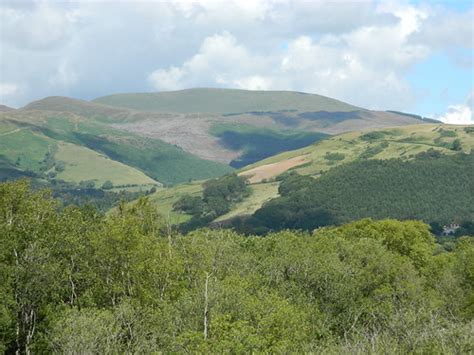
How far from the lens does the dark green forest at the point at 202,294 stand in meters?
57.8

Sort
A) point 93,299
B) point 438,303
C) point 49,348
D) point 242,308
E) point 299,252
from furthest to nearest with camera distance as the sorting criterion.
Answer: point 299,252
point 438,303
point 93,299
point 49,348
point 242,308

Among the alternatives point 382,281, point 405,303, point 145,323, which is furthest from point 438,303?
point 145,323

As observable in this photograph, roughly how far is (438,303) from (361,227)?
52535 millimetres

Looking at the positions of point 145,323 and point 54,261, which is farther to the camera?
point 54,261

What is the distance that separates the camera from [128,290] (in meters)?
76.4

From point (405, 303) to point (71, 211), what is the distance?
49099mm

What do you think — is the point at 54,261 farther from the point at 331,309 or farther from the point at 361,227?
the point at 361,227

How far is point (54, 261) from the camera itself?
72562 mm

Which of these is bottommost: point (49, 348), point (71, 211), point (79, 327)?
point (49, 348)

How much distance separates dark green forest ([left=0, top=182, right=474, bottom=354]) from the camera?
190 feet

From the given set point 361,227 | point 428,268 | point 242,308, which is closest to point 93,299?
point 242,308

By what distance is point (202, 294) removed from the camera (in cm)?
6619

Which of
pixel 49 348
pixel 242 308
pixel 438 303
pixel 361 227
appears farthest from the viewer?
pixel 361 227

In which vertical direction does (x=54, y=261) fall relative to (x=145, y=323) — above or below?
above
